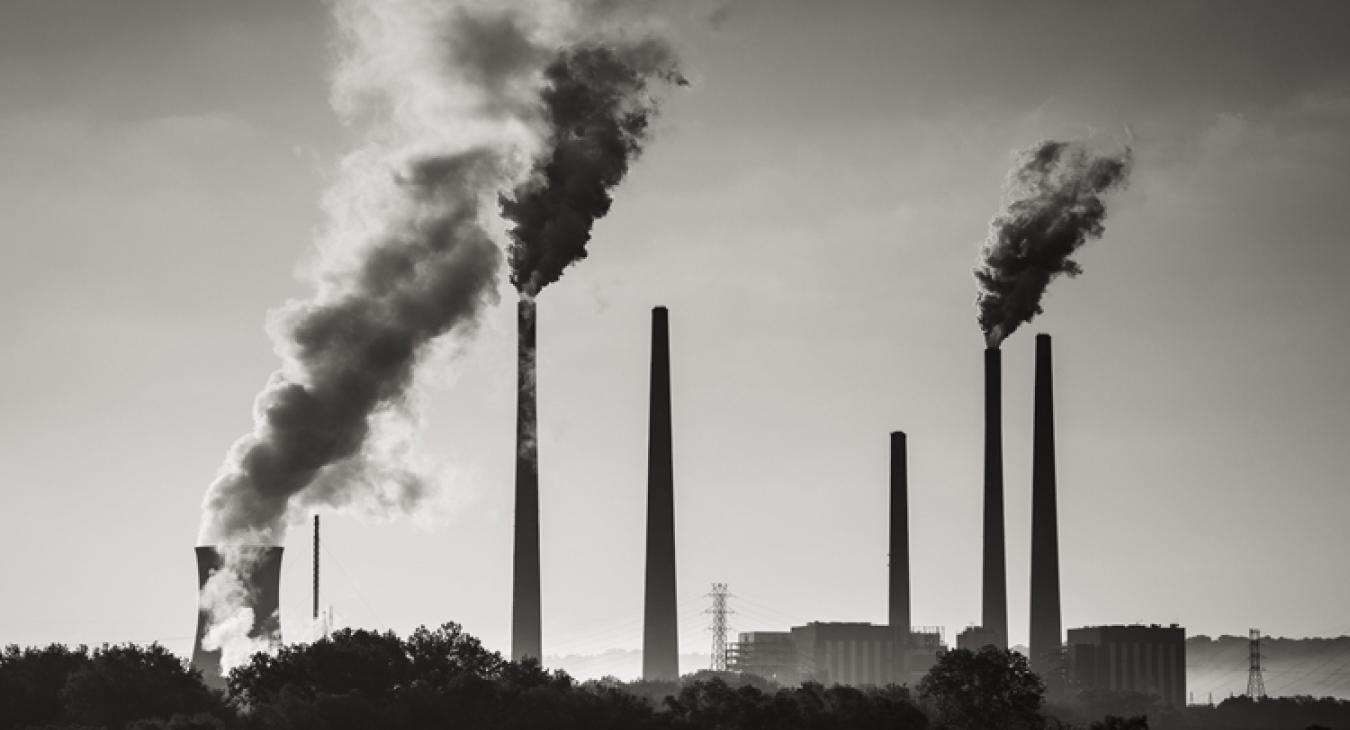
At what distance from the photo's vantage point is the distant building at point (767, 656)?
194m

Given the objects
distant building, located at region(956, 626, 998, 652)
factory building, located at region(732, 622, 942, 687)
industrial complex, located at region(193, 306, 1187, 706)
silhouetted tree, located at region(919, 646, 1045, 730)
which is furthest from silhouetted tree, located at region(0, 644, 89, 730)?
factory building, located at region(732, 622, 942, 687)

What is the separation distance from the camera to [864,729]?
308ft

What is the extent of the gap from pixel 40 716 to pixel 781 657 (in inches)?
4506

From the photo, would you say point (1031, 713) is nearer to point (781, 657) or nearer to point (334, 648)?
point (334, 648)

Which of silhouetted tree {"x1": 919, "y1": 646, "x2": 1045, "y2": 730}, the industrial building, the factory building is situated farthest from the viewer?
the factory building

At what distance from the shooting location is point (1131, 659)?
170375 mm

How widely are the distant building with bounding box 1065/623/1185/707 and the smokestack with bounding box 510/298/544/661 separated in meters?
70.4

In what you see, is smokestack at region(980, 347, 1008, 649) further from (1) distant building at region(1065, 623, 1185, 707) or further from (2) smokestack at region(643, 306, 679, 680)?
(2) smokestack at region(643, 306, 679, 680)

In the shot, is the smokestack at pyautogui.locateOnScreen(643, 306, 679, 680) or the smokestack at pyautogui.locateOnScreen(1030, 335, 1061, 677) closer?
the smokestack at pyautogui.locateOnScreen(643, 306, 679, 680)

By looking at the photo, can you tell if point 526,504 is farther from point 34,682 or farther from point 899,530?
point 899,530

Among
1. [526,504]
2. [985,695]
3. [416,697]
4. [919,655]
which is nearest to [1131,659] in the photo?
[919,655]

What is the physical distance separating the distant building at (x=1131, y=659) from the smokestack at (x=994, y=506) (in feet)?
80.5

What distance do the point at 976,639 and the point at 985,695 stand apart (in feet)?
162

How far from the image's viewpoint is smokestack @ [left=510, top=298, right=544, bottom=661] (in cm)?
10556
